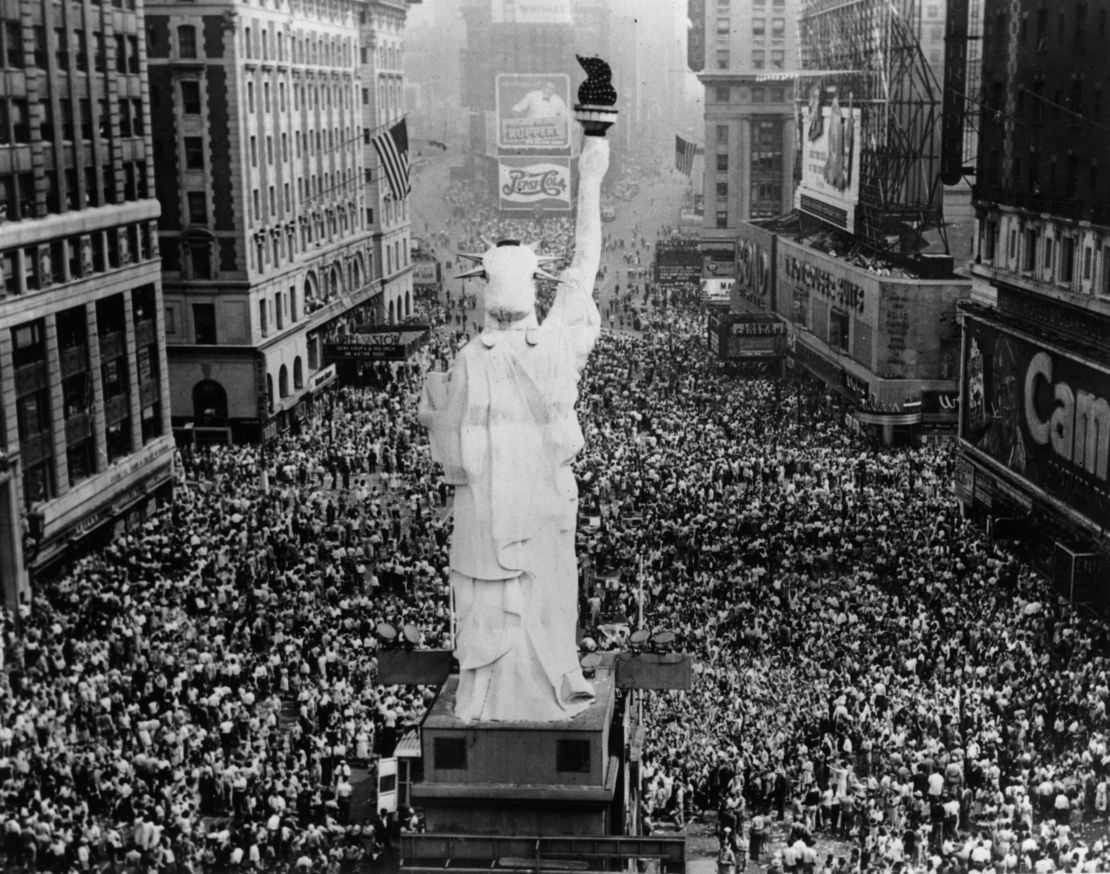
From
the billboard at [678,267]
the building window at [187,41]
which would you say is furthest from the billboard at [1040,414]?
the billboard at [678,267]

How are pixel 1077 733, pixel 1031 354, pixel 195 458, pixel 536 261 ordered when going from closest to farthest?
pixel 536 261
pixel 1077 733
pixel 1031 354
pixel 195 458

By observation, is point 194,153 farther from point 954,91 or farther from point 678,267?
point 678,267

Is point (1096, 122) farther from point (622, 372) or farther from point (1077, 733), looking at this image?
point (622, 372)

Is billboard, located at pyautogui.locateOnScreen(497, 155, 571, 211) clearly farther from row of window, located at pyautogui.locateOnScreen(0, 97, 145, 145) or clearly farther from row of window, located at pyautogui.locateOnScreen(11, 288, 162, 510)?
row of window, located at pyautogui.locateOnScreen(11, 288, 162, 510)

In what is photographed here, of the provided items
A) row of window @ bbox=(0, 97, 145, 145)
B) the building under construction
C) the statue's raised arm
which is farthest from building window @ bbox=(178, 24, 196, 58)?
the statue's raised arm

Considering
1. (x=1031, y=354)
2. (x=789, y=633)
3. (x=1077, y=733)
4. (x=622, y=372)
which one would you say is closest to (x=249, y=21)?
(x=622, y=372)

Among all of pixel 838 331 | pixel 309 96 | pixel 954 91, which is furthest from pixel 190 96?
pixel 954 91
